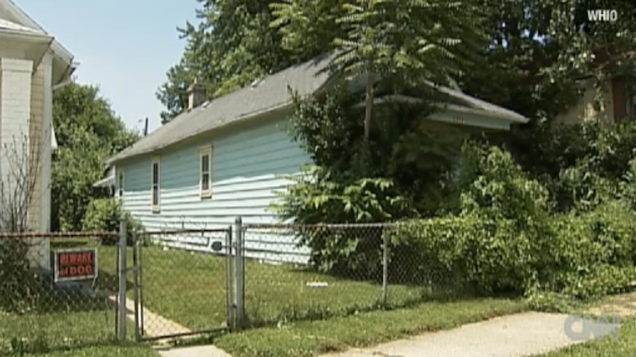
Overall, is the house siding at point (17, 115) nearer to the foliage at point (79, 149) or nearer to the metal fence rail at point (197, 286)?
the metal fence rail at point (197, 286)

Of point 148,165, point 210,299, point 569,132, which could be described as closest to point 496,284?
point 210,299

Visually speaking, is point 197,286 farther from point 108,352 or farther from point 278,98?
point 278,98

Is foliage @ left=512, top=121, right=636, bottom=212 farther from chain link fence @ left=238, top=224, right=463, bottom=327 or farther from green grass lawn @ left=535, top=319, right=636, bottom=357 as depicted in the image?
green grass lawn @ left=535, top=319, right=636, bottom=357

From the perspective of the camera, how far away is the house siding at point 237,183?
1235 centimetres

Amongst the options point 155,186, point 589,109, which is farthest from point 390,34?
point 155,186

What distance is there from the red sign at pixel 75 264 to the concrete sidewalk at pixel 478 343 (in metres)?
1.07

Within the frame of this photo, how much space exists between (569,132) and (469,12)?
7316 millimetres

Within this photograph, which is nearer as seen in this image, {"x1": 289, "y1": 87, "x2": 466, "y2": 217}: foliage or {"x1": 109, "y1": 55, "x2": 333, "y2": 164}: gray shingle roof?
{"x1": 289, "y1": 87, "x2": 466, "y2": 217}: foliage

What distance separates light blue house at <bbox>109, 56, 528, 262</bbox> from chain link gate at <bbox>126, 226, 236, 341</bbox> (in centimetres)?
78

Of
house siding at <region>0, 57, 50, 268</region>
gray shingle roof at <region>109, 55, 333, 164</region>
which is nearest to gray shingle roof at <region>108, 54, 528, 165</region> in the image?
gray shingle roof at <region>109, 55, 333, 164</region>

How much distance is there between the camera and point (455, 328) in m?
6.58

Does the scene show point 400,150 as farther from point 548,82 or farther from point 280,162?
point 548,82

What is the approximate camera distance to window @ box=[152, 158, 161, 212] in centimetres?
1992

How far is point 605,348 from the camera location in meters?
5.48
